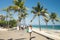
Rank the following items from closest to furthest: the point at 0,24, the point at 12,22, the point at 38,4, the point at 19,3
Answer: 1. the point at 19,3
2. the point at 38,4
3. the point at 0,24
4. the point at 12,22

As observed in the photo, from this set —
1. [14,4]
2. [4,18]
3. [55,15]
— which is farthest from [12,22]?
[14,4]

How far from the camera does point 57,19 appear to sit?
83.1m

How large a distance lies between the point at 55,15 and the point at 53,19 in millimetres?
3284

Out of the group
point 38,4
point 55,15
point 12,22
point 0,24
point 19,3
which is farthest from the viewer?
point 55,15

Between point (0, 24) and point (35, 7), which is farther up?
point (35, 7)

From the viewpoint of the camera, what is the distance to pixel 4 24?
68.2 meters

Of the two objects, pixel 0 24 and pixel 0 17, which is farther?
pixel 0 17

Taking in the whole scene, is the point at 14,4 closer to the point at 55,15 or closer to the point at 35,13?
the point at 35,13

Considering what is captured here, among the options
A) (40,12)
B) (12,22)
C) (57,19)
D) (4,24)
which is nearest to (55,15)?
(57,19)

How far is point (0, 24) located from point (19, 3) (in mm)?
30533

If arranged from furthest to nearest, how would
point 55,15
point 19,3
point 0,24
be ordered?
1. point 55,15
2. point 0,24
3. point 19,3

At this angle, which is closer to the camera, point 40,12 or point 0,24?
point 40,12

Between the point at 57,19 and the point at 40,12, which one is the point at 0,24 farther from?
the point at 57,19

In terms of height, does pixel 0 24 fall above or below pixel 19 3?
below
